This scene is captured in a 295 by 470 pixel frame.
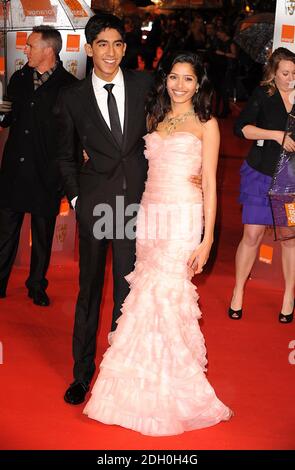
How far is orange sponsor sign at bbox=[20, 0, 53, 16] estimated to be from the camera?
236 inches

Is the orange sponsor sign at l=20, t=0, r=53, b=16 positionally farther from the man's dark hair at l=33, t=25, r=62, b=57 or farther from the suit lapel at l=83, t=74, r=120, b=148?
the suit lapel at l=83, t=74, r=120, b=148

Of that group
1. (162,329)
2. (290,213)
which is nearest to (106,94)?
(162,329)

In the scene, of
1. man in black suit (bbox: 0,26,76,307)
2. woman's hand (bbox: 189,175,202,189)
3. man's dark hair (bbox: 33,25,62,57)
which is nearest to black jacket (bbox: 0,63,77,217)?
man in black suit (bbox: 0,26,76,307)

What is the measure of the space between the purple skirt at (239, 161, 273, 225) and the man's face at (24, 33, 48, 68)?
1.40 m

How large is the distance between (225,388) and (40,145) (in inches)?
76.1

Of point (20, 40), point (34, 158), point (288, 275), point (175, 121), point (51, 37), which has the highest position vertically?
point (51, 37)

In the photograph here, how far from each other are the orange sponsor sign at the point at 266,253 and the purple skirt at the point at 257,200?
975mm

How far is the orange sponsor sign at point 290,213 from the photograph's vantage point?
4.67m

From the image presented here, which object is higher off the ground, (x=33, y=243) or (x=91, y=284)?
(x=91, y=284)

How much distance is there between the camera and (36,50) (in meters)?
4.95

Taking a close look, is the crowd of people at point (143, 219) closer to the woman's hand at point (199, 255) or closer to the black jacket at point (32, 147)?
the woman's hand at point (199, 255)

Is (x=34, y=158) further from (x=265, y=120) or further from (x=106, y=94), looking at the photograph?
(x=106, y=94)

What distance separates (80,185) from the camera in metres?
3.76

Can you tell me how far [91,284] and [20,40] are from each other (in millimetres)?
2855
